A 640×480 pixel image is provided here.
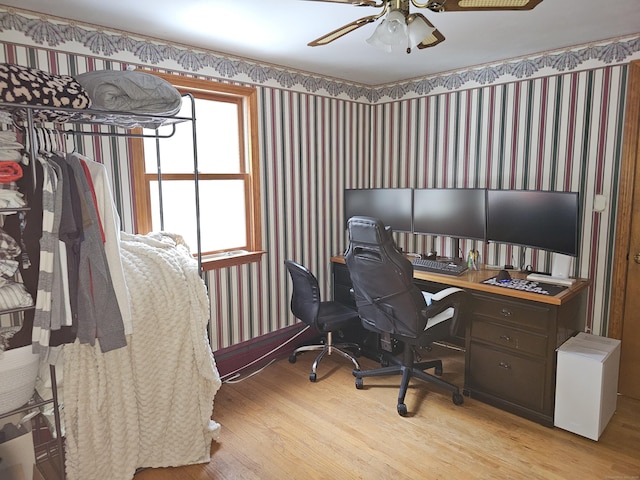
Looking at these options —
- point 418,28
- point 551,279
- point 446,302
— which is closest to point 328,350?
point 446,302

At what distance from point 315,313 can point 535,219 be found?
162 cm

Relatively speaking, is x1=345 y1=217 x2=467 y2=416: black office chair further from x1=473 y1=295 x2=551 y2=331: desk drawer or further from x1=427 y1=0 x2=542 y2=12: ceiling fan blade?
x1=427 y1=0 x2=542 y2=12: ceiling fan blade

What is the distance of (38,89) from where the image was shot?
72.0 inches

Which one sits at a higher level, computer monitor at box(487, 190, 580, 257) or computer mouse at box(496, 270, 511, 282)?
computer monitor at box(487, 190, 580, 257)

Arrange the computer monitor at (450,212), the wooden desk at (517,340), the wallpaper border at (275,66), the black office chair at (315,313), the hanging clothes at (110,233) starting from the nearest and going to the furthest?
the hanging clothes at (110,233), the wallpaper border at (275,66), the wooden desk at (517,340), the black office chair at (315,313), the computer monitor at (450,212)

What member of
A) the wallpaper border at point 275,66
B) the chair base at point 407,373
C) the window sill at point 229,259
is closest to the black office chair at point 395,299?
the chair base at point 407,373

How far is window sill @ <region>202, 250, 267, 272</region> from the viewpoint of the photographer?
3.29 m

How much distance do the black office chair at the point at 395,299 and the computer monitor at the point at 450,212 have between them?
0.65 meters

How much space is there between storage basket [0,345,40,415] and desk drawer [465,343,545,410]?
8.28 ft

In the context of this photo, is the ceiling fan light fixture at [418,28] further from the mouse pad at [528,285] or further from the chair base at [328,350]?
the chair base at [328,350]

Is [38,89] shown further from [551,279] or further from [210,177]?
[551,279]

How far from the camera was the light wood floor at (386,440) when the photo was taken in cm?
237

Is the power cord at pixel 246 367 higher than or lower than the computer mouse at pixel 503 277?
lower

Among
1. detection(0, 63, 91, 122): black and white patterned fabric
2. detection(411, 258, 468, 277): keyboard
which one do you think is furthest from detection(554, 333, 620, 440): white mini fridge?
detection(0, 63, 91, 122): black and white patterned fabric
